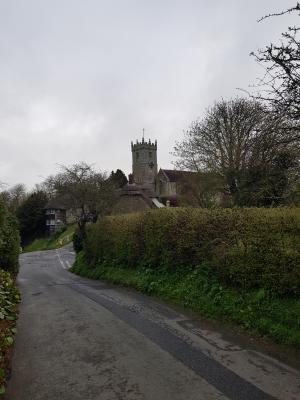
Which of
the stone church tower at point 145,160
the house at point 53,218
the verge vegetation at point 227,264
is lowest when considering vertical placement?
the verge vegetation at point 227,264

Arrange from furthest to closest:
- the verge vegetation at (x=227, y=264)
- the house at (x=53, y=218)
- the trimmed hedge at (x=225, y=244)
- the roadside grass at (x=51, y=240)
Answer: the house at (x=53, y=218), the roadside grass at (x=51, y=240), the trimmed hedge at (x=225, y=244), the verge vegetation at (x=227, y=264)

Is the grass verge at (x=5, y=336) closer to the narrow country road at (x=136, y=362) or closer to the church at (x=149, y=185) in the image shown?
the narrow country road at (x=136, y=362)

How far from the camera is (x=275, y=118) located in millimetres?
7418

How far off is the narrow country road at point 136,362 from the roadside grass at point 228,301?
0.58 meters

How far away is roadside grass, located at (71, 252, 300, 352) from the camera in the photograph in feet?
25.4

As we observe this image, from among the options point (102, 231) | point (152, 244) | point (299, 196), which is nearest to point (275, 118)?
point (299, 196)

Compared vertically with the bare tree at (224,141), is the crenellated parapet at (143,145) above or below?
above

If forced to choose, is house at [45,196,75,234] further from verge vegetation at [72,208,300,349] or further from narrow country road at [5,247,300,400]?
narrow country road at [5,247,300,400]

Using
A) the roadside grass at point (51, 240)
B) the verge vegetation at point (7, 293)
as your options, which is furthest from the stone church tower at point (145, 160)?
the verge vegetation at point (7, 293)

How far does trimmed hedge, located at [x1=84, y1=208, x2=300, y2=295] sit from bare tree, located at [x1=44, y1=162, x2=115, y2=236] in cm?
1773

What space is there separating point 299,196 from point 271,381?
700cm

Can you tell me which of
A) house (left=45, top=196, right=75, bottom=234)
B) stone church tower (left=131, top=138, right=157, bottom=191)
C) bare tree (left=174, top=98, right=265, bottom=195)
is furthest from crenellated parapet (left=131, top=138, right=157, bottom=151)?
bare tree (left=174, top=98, right=265, bottom=195)

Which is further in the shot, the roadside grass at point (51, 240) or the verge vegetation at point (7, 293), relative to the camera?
the roadside grass at point (51, 240)

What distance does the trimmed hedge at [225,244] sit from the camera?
8625mm
